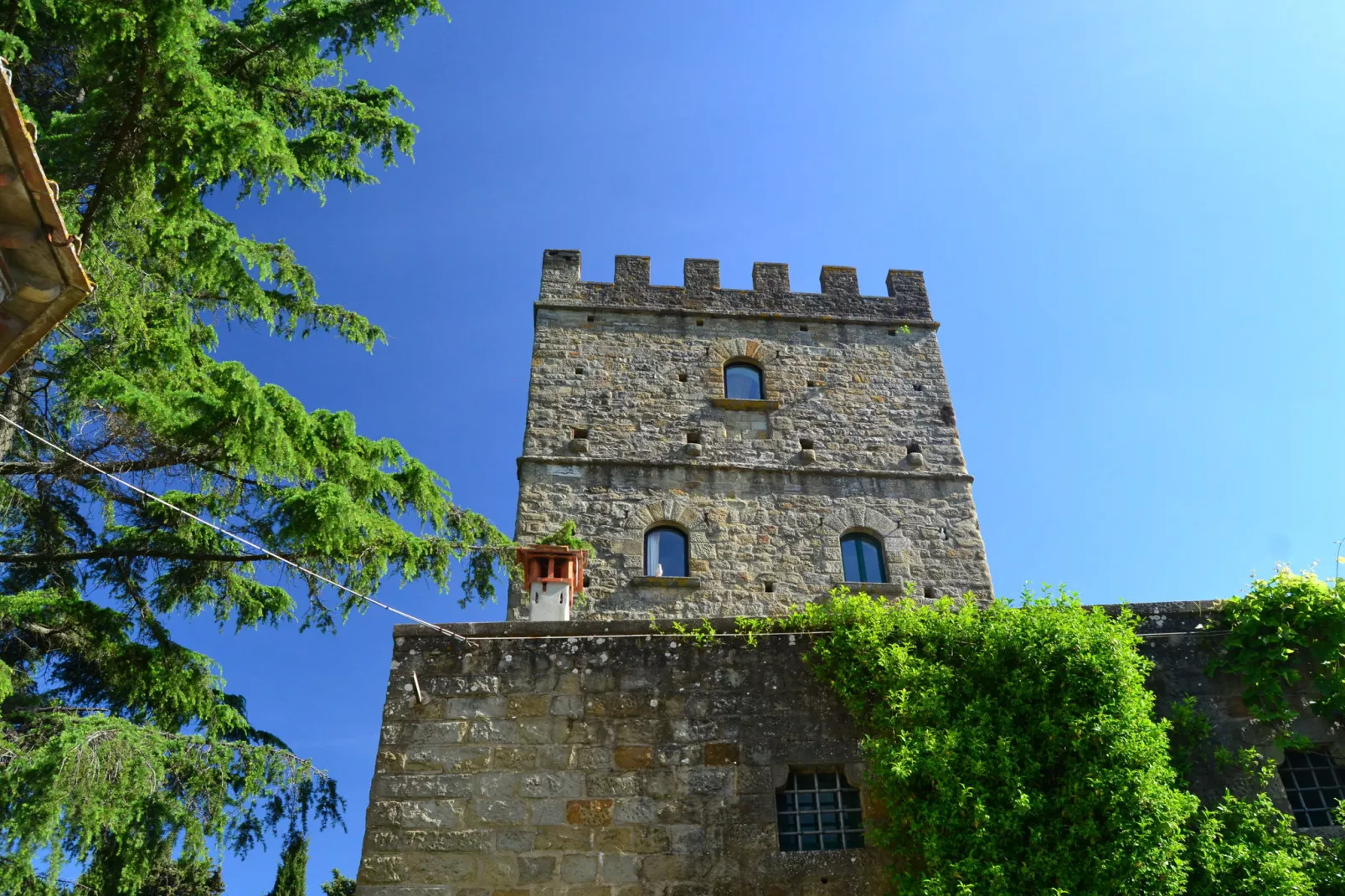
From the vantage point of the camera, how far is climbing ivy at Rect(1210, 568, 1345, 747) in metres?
6.28

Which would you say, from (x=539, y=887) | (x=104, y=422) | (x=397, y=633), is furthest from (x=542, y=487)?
(x=539, y=887)

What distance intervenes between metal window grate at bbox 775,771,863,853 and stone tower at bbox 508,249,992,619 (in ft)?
20.0

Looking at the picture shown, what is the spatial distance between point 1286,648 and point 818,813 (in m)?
3.22

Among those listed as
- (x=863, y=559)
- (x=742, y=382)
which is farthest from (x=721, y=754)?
(x=742, y=382)

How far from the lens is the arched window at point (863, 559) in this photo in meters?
13.1

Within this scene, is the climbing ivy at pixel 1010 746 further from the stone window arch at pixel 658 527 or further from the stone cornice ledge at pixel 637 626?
the stone window arch at pixel 658 527

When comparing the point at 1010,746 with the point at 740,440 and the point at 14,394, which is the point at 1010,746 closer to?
the point at 740,440

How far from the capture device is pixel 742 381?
15.2m

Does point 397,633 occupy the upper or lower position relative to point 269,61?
lower

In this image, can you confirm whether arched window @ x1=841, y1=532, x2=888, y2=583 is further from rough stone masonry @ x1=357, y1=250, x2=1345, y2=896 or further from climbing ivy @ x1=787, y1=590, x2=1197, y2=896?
climbing ivy @ x1=787, y1=590, x2=1197, y2=896

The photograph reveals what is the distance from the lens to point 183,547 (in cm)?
955

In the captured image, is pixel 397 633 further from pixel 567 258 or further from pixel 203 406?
pixel 567 258

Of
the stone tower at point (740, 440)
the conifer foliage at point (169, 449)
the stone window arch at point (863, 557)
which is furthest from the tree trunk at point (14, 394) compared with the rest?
the stone window arch at point (863, 557)

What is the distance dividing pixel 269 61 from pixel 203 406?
394cm
